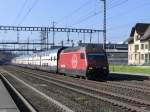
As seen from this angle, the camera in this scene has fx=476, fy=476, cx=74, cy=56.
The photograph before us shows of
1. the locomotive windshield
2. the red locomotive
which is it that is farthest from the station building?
the locomotive windshield

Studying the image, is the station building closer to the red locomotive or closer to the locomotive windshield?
the red locomotive

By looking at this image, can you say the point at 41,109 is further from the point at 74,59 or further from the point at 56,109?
the point at 74,59

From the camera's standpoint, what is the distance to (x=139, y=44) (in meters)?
102

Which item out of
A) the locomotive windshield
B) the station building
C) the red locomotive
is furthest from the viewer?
the station building

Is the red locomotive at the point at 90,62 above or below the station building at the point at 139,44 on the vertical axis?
below

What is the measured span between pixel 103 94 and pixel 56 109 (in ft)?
22.4

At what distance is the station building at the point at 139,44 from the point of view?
3799 inches

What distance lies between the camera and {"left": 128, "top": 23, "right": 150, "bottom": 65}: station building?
96500mm

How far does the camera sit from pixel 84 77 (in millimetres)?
40500

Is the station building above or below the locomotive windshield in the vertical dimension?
above

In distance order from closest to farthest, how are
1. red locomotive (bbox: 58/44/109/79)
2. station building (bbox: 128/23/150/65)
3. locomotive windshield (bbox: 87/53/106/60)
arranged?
1. red locomotive (bbox: 58/44/109/79)
2. locomotive windshield (bbox: 87/53/106/60)
3. station building (bbox: 128/23/150/65)

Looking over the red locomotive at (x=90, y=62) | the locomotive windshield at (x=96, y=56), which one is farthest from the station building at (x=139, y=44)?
the locomotive windshield at (x=96, y=56)

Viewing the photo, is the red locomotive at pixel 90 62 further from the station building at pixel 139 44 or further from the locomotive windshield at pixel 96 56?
the station building at pixel 139 44

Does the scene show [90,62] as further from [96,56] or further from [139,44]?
[139,44]
